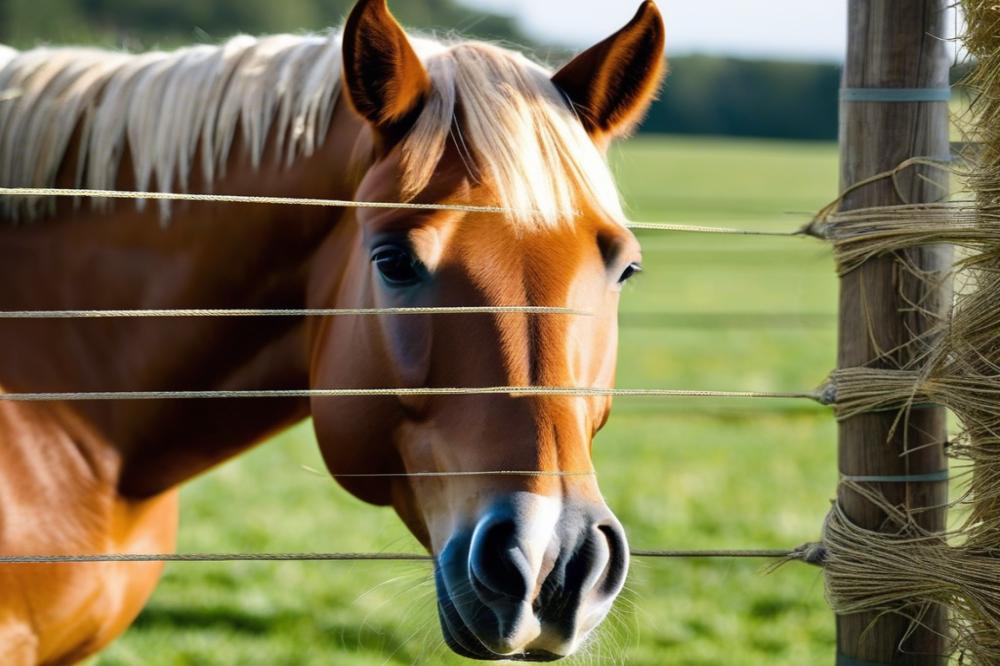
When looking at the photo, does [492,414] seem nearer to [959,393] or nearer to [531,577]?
[531,577]

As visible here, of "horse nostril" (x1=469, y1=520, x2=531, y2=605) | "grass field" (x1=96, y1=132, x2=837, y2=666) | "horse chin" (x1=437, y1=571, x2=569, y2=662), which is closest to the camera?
"horse nostril" (x1=469, y1=520, x2=531, y2=605)

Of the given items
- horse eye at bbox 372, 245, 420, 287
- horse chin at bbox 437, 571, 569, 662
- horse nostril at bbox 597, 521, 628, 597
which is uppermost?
horse eye at bbox 372, 245, 420, 287

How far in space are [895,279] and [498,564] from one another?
0.92 metres

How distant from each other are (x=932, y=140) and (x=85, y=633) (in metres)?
2.07

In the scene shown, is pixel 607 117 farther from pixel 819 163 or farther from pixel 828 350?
pixel 819 163

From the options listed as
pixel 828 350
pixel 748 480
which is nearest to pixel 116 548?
pixel 748 480

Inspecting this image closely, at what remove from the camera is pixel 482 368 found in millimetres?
1812

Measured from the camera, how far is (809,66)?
42.2 m

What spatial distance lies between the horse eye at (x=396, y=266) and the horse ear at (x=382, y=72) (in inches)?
10.1

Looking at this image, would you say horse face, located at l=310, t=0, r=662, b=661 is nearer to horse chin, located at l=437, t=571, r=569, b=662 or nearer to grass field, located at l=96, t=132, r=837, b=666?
horse chin, located at l=437, t=571, r=569, b=662

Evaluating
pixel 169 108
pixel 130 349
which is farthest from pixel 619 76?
pixel 130 349

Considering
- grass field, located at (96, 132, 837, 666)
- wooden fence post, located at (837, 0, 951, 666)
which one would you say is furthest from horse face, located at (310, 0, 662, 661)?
wooden fence post, located at (837, 0, 951, 666)

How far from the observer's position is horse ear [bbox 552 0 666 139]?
6.71 feet

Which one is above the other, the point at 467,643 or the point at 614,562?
the point at 614,562
